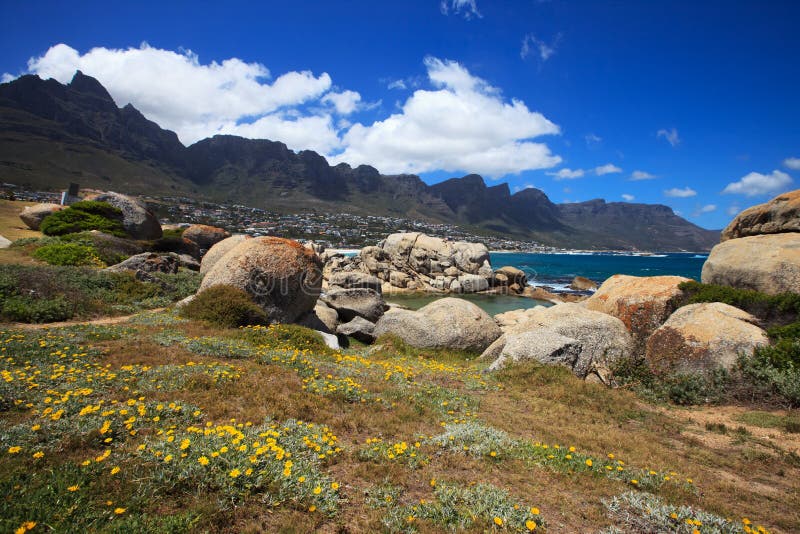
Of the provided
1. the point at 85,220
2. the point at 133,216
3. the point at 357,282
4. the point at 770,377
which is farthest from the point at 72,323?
the point at 770,377

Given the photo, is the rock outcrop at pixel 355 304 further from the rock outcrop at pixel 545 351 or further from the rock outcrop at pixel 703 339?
the rock outcrop at pixel 703 339

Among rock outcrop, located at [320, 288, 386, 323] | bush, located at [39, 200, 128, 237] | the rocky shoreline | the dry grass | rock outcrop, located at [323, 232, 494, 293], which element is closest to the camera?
the rocky shoreline

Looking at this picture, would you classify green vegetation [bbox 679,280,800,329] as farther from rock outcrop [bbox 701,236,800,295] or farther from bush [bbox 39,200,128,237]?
bush [bbox 39,200,128,237]

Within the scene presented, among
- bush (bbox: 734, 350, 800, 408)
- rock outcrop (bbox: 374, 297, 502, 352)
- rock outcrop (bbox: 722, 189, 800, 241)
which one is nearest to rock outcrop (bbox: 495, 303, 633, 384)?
bush (bbox: 734, 350, 800, 408)

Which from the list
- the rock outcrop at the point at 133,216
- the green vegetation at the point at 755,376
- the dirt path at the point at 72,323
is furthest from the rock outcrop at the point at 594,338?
the rock outcrop at the point at 133,216

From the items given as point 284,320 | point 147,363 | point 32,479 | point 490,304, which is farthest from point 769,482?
point 490,304

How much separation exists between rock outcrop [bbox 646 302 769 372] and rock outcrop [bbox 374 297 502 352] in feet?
23.0

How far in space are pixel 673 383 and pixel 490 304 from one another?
1396 inches

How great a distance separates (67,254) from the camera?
21.8 metres

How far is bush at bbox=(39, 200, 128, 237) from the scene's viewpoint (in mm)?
28188

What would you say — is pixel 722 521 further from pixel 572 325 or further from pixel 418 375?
pixel 572 325

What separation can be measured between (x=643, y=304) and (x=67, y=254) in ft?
99.2

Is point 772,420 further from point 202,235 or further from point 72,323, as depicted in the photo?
point 202,235

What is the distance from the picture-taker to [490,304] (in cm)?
4747
